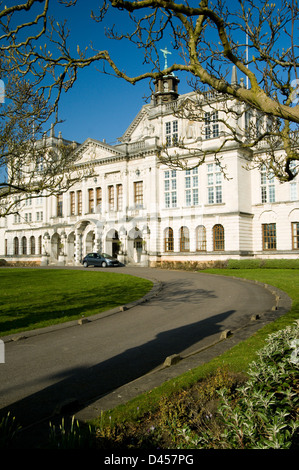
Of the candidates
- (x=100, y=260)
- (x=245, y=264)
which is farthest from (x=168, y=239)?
(x=245, y=264)

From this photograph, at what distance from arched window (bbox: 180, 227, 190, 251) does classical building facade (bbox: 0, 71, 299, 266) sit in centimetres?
11

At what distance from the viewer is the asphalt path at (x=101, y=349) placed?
5391 mm

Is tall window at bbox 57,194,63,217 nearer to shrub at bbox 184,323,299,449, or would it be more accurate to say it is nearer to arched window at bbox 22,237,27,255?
arched window at bbox 22,237,27,255

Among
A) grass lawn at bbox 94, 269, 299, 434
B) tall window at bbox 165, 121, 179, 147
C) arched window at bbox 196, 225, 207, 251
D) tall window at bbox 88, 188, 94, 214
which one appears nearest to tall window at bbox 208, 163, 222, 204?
arched window at bbox 196, 225, 207, 251

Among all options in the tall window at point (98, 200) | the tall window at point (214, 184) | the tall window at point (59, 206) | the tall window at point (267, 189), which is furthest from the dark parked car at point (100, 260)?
the tall window at point (267, 189)

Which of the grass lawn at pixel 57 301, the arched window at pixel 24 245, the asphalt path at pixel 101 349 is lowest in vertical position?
the asphalt path at pixel 101 349

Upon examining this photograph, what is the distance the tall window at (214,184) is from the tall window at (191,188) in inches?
64.6

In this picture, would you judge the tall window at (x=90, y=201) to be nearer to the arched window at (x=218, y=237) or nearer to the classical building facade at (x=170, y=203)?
the classical building facade at (x=170, y=203)

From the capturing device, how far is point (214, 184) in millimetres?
38062

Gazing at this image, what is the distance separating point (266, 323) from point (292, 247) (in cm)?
2790

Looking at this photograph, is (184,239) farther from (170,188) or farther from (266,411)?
(266,411)

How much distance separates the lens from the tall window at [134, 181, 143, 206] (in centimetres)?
4406

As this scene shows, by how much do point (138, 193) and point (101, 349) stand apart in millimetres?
37214
